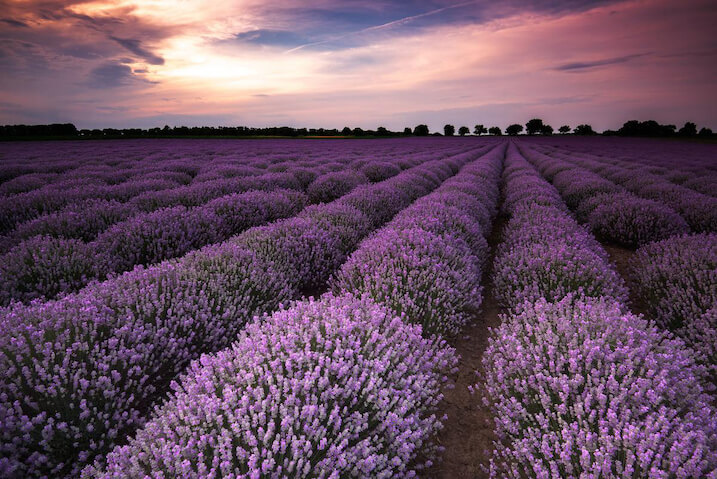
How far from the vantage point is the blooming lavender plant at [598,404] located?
1.46 meters

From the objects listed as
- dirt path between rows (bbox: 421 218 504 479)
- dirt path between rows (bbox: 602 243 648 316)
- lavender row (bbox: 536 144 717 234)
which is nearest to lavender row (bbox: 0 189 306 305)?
dirt path between rows (bbox: 421 218 504 479)

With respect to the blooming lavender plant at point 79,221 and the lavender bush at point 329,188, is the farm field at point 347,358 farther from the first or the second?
the lavender bush at point 329,188

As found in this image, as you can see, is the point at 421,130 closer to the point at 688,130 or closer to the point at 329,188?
the point at 688,130

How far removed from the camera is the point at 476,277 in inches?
148

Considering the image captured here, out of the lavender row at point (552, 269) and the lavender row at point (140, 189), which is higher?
the lavender row at point (140, 189)

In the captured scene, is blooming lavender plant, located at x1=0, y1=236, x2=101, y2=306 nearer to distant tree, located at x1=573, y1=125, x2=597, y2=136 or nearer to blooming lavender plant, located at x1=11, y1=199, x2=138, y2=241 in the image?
blooming lavender plant, located at x1=11, y1=199, x2=138, y2=241

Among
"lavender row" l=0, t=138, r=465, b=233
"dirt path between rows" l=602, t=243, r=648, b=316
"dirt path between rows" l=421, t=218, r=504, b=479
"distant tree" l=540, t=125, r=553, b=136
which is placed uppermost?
"distant tree" l=540, t=125, r=553, b=136

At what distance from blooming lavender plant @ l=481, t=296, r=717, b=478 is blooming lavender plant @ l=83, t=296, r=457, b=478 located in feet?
1.85

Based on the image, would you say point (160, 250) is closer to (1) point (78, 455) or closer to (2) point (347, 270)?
(2) point (347, 270)

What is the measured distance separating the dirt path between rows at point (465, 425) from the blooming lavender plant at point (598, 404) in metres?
0.12

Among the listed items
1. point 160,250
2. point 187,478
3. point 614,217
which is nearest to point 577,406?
point 187,478

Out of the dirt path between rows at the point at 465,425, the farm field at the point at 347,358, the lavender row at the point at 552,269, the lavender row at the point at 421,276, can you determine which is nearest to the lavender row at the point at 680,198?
the farm field at the point at 347,358

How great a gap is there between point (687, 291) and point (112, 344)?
4.59 meters

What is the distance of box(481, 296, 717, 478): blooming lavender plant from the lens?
1.46 m
